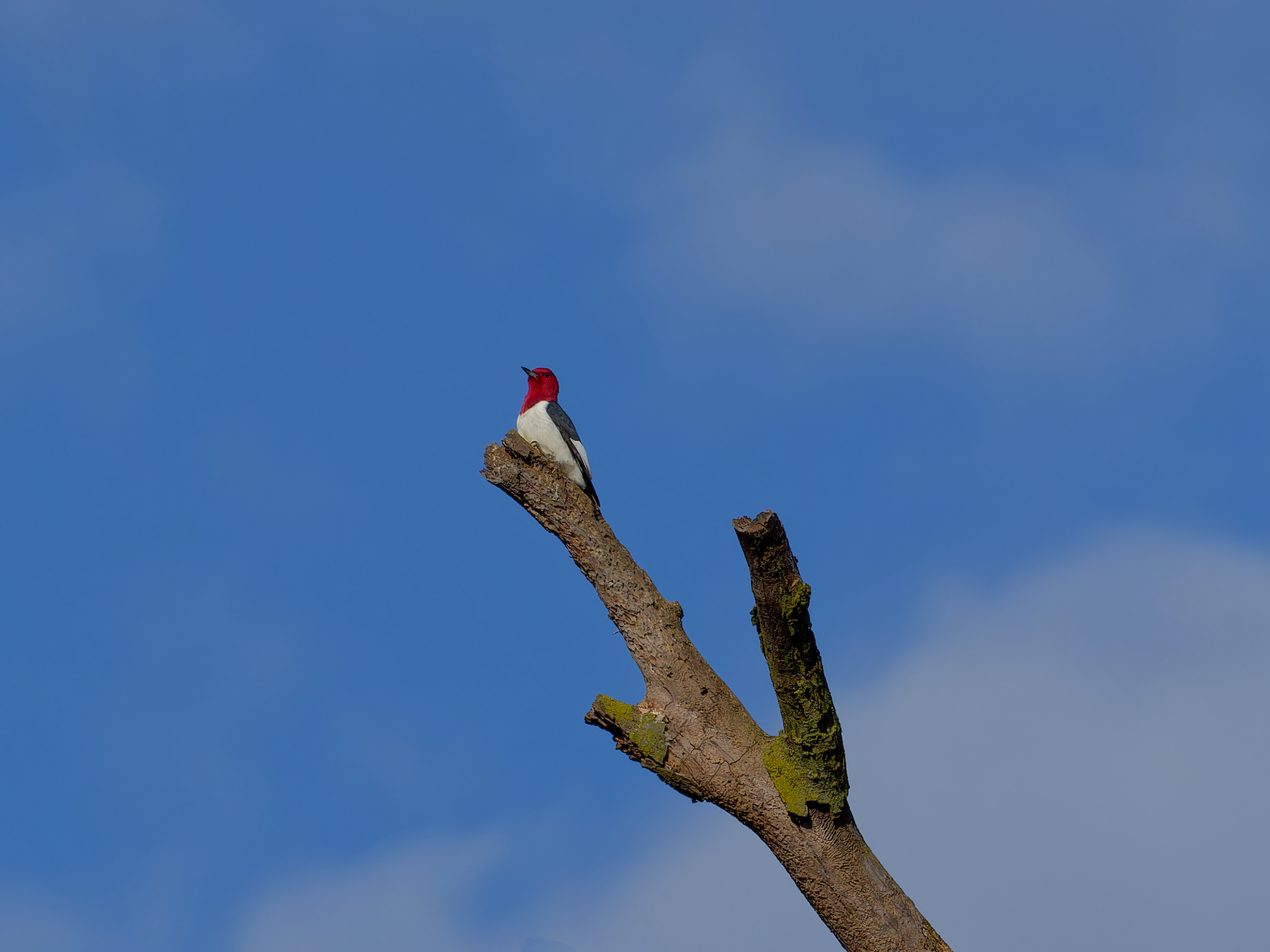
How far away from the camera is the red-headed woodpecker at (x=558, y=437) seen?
11.2m

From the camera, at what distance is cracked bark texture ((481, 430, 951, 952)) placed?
790 cm

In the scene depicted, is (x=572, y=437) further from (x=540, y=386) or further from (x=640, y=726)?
(x=640, y=726)

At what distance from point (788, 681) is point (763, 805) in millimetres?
1100

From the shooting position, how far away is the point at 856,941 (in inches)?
333

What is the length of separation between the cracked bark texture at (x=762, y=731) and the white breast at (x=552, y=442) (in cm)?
171

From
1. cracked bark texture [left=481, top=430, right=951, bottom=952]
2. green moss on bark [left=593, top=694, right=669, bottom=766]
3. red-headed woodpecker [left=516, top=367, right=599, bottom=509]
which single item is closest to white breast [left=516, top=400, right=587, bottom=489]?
red-headed woodpecker [left=516, top=367, right=599, bottom=509]

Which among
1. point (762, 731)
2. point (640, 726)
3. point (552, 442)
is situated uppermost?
point (552, 442)

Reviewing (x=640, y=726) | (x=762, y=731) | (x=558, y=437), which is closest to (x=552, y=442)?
(x=558, y=437)

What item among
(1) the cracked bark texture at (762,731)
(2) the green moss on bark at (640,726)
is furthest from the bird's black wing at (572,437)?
(2) the green moss on bark at (640,726)

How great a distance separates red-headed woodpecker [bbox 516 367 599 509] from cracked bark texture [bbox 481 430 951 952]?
172 centimetres

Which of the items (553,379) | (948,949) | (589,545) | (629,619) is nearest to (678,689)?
(629,619)

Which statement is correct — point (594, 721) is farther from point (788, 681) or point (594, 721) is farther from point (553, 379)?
point (553, 379)

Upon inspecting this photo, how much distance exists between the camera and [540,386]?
12.4 m

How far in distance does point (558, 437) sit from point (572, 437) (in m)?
0.25
